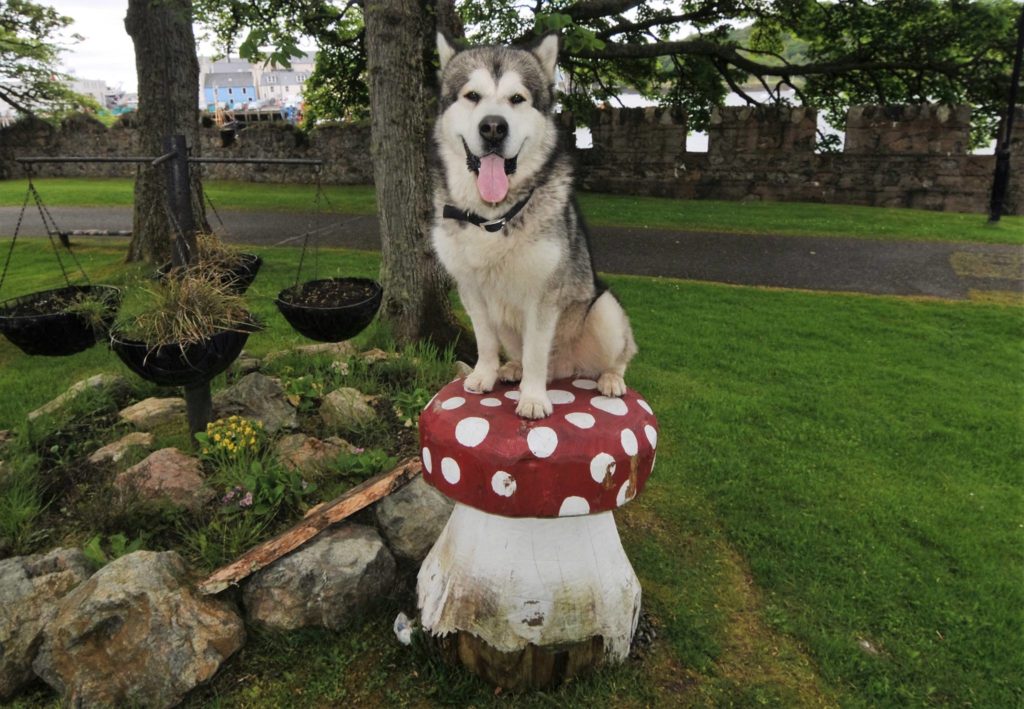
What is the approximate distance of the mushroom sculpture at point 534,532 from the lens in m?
2.63

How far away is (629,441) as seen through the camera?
9.02 ft

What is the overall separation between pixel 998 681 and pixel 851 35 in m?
16.5

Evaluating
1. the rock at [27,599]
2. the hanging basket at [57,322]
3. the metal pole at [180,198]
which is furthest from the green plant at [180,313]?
the rock at [27,599]

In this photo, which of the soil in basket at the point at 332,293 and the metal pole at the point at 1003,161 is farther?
the metal pole at the point at 1003,161

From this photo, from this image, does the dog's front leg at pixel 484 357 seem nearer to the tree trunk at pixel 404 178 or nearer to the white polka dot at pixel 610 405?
the white polka dot at pixel 610 405

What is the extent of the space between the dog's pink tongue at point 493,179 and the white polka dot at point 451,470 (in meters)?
1.09

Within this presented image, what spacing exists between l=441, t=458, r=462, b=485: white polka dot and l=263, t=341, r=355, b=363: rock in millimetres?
2865

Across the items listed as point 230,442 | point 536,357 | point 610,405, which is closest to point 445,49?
point 536,357

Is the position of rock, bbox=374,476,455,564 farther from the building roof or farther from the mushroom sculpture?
the building roof

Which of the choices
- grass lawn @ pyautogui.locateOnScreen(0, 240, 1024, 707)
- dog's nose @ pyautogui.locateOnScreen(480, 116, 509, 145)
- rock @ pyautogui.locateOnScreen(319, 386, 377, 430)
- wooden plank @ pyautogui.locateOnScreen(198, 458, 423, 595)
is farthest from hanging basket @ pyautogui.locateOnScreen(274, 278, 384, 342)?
dog's nose @ pyautogui.locateOnScreen(480, 116, 509, 145)

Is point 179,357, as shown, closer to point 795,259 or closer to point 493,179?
point 493,179

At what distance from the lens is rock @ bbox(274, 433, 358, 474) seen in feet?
13.0

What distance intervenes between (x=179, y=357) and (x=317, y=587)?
1.35m

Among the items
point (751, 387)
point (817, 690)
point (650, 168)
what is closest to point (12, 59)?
point (650, 168)
